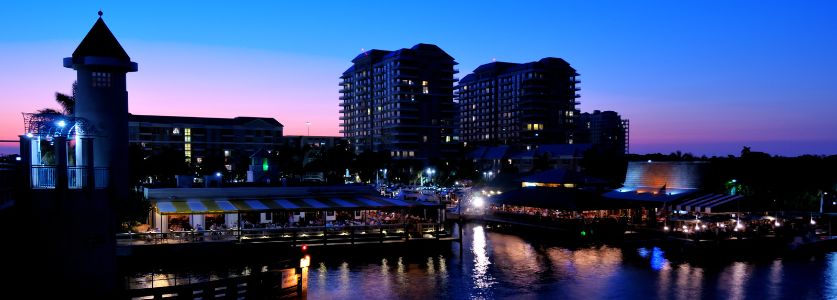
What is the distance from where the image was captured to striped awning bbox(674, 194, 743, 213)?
151ft

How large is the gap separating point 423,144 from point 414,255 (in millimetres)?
116926

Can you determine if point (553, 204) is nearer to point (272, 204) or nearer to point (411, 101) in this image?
point (272, 204)

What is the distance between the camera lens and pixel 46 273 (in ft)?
53.6

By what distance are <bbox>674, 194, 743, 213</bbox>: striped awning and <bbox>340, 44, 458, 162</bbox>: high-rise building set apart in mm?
103852

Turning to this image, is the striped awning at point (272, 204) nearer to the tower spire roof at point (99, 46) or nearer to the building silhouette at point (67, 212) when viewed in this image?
the tower spire roof at point (99, 46)

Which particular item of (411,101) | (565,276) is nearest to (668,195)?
(565,276)

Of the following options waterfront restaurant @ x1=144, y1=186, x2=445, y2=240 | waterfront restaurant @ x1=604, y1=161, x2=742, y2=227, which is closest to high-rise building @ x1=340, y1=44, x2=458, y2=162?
waterfront restaurant @ x1=604, y1=161, x2=742, y2=227

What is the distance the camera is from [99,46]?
30.5m

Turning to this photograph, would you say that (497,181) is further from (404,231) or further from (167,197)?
(167,197)

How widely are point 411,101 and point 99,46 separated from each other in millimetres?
120317

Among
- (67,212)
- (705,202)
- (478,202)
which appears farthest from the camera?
(478,202)

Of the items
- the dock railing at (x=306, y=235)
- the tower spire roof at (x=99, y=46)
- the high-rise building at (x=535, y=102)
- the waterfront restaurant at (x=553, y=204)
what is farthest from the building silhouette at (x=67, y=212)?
the high-rise building at (x=535, y=102)

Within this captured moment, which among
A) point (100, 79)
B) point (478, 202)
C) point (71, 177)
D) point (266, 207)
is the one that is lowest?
point (478, 202)

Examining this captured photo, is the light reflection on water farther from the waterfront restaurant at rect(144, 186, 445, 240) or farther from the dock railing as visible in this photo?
the waterfront restaurant at rect(144, 186, 445, 240)
